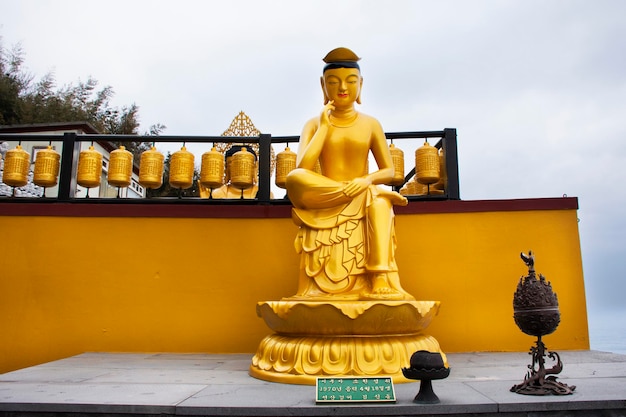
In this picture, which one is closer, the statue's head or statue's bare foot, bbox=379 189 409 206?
statue's bare foot, bbox=379 189 409 206

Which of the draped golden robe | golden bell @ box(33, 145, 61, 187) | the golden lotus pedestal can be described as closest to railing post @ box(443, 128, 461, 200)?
the draped golden robe

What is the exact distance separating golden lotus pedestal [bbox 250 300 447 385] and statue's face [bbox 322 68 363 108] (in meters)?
1.53

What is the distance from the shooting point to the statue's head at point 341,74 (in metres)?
3.52

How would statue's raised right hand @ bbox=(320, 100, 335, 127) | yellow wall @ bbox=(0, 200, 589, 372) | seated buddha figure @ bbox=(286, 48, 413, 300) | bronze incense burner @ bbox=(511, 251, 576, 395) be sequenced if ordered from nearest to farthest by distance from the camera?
bronze incense burner @ bbox=(511, 251, 576, 395)
seated buddha figure @ bbox=(286, 48, 413, 300)
statue's raised right hand @ bbox=(320, 100, 335, 127)
yellow wall @ bbox=(0, 200, 589, 372)

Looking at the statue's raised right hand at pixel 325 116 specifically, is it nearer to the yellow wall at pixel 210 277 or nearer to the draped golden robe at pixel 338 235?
the draped golden robe at pixel 338 235

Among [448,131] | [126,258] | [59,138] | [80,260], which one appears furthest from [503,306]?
[59,138]

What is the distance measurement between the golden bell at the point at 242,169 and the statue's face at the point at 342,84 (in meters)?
1.24

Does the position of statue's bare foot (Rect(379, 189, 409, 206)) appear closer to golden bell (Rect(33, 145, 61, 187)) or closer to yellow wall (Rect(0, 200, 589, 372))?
yellow wall (Rect(0, 200, 589, 372))

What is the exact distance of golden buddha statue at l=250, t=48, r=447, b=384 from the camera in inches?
106

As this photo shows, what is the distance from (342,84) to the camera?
11.6ft

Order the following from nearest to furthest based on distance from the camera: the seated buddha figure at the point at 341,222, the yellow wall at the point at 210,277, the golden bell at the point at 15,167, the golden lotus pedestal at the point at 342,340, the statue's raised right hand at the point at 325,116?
1. the golden lotus pedestal at the point at 342,340
2. the seated buddha figure at the point at 341,222
3. the statue's raised right hand at the point at 325,116
4. the yellow wall at the point at 210,277
5. the golden bell at the point at 15,167

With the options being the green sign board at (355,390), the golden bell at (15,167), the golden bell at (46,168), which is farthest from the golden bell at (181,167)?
the green sign board at (355,390)

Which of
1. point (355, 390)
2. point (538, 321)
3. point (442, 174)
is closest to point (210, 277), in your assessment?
point (442, 174)

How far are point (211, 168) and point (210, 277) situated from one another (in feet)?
3.17
